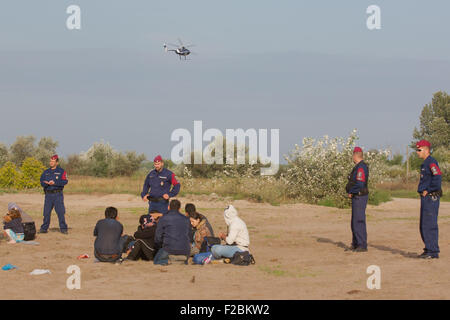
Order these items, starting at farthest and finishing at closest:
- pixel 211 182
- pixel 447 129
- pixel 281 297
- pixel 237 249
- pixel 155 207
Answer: pixel 447 129 < pixel 211 182 < pixel 155 207 < pixel 237 249 < pixel 281 297

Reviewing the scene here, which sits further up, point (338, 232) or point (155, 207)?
point (155, 207)

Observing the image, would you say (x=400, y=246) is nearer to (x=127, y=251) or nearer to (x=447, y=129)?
(x=127, y=251)

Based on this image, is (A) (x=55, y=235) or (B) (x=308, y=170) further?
(B) (x=308, y=170)

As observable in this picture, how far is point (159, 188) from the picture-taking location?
47.6 ft

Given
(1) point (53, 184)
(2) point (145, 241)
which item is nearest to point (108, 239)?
(2) point (145, 241)

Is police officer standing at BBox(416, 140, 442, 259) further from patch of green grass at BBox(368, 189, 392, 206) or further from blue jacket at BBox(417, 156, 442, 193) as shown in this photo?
patch of green grass at BBox(368, 189, 392, 206)

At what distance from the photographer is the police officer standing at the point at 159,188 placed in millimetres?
14508

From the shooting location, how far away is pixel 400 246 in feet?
51.3

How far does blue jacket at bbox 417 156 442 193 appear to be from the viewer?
12.5m

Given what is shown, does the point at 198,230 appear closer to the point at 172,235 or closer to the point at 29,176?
the point at 172,235

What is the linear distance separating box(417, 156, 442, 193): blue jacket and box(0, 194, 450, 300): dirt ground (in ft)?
4.81

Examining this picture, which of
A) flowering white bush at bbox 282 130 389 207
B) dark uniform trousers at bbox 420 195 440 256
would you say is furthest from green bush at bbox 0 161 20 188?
dark uniform trousers at bbox 420 195 440 256
